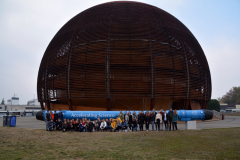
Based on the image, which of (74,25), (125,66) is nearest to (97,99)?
(125,66)

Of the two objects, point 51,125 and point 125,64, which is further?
point 125,64

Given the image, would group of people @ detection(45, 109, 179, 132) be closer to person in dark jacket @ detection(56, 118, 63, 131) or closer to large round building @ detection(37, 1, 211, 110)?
person in dark jacket @ detection(56, 118, 63, 131)

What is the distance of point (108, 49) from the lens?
75.1 feet

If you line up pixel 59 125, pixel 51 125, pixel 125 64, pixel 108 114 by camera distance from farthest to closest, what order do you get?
1. pixel 125 64
2. pixel 108 114
3. pixel 59 125
4. pixel 51 125

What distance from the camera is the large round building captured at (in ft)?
74.6

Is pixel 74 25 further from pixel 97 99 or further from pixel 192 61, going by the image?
pixel 192 61

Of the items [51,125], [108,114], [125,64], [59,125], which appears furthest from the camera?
[125,64]

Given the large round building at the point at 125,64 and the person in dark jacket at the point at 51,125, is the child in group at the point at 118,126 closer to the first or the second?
the person in dark jacket at the point at 51,125

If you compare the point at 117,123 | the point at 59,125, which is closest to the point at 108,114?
the point at 117,123

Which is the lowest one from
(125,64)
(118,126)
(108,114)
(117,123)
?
(118,126)

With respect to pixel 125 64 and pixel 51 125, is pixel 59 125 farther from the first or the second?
pixel 125 64

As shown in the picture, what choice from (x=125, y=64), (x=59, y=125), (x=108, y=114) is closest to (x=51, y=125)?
(x=59, y=125)

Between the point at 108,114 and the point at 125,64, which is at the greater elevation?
the point at 125,64

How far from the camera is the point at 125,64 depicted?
74.7ft
